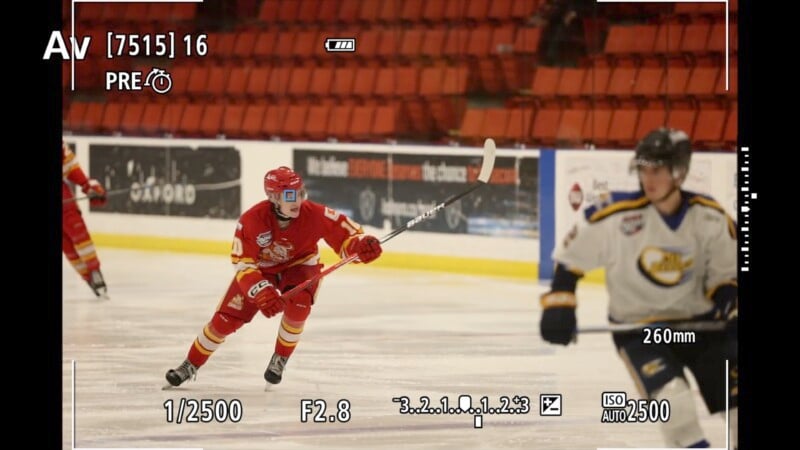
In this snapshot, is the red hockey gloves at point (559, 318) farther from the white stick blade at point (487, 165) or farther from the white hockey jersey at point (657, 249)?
the white stick blade at point (487, 165)

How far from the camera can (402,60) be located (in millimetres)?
7871

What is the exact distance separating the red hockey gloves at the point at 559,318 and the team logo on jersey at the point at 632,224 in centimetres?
23

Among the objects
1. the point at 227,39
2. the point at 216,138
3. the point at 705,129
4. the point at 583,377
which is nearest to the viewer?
the point at 583,377

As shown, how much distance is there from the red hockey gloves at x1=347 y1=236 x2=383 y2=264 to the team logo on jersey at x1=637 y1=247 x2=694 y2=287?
117cm

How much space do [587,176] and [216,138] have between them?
182 centimetres

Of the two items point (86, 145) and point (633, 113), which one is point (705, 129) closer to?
point (633, 113)

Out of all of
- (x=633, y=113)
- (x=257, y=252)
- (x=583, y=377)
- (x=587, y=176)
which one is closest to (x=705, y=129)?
(x=633, y=113)

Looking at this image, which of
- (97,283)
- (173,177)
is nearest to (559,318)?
(173,177)

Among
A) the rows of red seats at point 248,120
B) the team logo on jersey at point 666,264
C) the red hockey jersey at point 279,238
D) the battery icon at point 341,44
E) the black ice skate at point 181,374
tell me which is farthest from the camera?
the rows of red seats at point 248,120

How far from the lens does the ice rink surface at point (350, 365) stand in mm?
4925

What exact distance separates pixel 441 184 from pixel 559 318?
4.17 metres

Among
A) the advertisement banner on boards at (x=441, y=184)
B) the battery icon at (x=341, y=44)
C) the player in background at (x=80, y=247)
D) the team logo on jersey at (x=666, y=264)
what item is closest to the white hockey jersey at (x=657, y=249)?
the team logo on jersey at (x=666, y=264)

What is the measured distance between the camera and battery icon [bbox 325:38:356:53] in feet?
21.9

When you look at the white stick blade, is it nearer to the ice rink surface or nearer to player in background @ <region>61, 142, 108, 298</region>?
the ice rink surface
